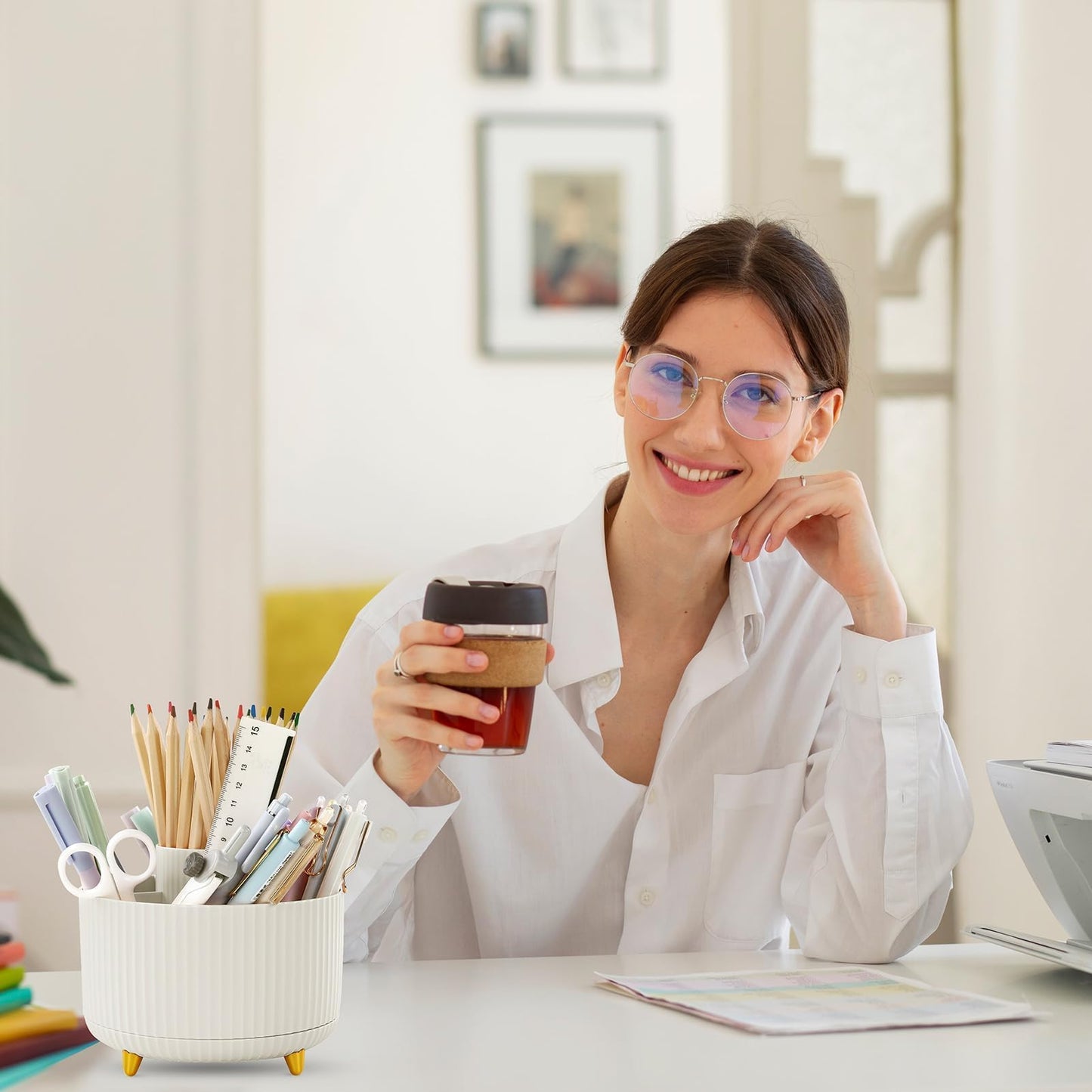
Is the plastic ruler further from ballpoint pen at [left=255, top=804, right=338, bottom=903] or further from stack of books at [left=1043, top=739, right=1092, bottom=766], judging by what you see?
stack of books at [left=1043, top=739, right=1092, bottom=766]

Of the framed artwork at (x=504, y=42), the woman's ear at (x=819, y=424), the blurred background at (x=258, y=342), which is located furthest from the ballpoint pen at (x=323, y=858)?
the framed artwork at (x=504, y=42)

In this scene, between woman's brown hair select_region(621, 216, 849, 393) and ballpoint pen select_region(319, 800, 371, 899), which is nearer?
ballpoint pen select_region(319, 800, 371, 899)

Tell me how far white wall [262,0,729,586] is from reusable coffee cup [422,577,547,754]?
2660 millimetres

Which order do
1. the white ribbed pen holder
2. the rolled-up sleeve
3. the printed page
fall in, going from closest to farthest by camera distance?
the white ribbed pen holder
the printed page
the rolled-up sleeve

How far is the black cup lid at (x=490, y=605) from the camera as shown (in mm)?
979

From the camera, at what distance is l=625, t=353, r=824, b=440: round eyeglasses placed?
1.34 metres

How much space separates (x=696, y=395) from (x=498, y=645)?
A: 1.52 feet

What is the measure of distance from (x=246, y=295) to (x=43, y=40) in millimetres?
605

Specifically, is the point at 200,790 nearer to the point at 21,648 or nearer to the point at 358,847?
the point at 358,847

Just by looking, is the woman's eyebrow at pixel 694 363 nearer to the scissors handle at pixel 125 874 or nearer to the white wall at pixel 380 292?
the scissors handle at pixel 125 874

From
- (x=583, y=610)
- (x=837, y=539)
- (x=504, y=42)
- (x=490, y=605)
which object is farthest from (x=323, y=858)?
(x=504, y=42)

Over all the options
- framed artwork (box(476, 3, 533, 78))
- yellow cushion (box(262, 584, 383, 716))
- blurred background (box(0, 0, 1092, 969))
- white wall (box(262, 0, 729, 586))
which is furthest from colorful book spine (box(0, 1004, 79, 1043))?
framed artwork (box(476, 3, 533, 78))

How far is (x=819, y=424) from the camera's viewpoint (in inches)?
58.9

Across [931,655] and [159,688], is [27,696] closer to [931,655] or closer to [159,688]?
[159,688]
